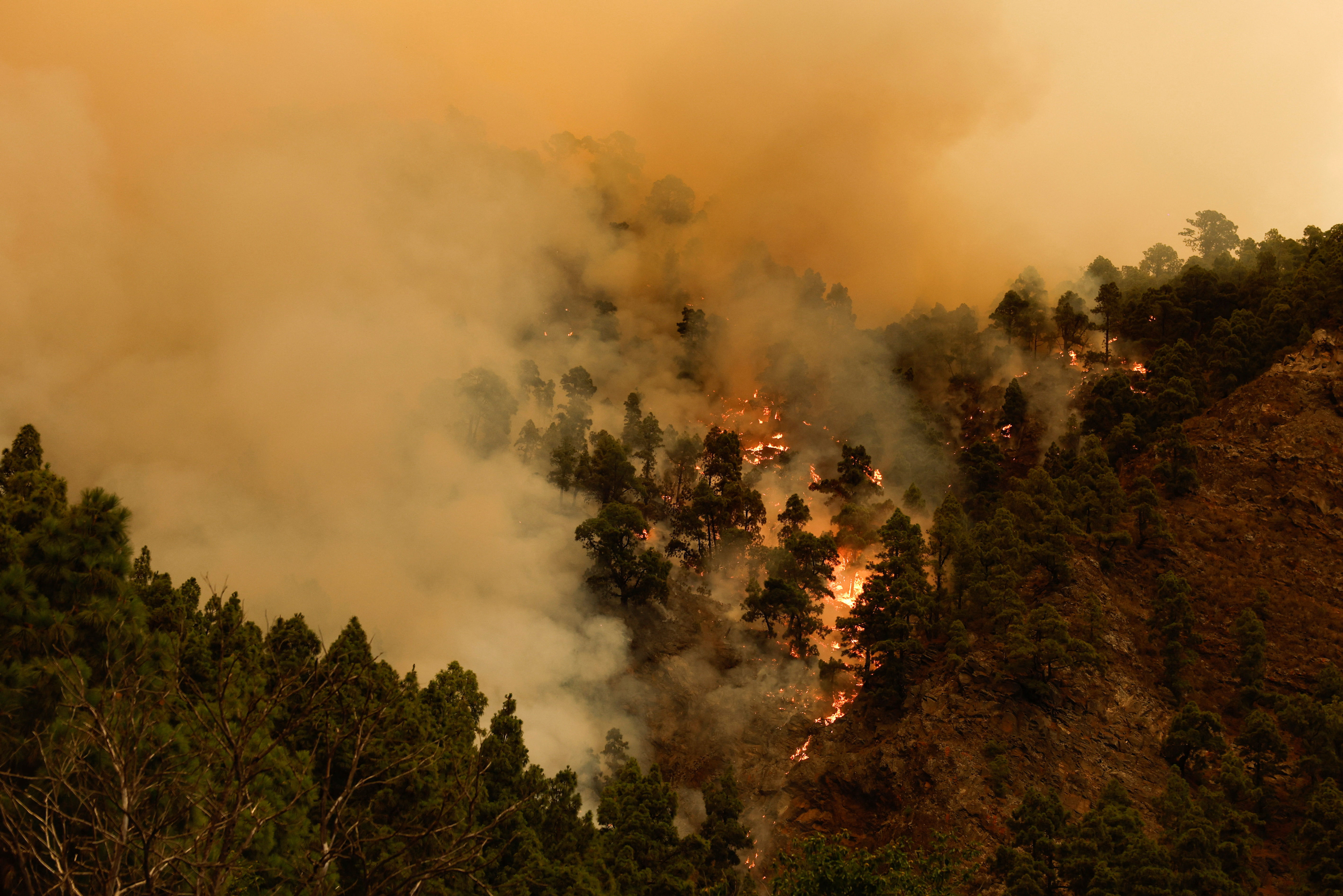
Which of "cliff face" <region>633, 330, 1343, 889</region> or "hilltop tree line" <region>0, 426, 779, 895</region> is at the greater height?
"cliff face" <region>633, 330, 1343, 889</region>

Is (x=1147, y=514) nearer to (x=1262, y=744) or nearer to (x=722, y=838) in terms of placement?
(x=1262, y=744)

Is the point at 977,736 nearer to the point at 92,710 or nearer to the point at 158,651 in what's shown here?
the point at 158,651

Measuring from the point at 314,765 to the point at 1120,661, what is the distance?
1754 inches

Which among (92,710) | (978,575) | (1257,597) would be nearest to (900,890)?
(92,710)

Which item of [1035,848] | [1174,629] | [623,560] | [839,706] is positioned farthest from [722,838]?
[1174,629]

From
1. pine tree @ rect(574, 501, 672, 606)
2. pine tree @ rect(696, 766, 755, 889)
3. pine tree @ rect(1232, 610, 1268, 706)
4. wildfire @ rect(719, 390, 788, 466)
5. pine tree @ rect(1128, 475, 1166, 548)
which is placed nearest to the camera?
pine tree @ rect(696, 766, 755, 889)

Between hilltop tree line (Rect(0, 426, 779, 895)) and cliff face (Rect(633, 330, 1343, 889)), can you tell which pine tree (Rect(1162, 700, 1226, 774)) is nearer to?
cliff face (Rect(633, 330, 1343, 889))

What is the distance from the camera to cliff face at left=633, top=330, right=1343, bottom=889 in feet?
163

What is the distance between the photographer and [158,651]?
69.5 feet

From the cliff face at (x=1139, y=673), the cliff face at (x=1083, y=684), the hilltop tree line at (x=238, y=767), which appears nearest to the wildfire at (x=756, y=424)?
the cliff face at (x=1083, y=684)

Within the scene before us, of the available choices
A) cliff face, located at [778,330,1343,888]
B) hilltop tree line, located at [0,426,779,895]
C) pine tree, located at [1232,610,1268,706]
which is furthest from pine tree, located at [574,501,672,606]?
pine tree, located at [1232,610,1268,706]

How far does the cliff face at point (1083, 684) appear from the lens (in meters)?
49.5

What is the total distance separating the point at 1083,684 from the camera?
2119 inches

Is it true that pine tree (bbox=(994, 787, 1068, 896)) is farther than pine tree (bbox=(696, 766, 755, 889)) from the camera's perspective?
No
